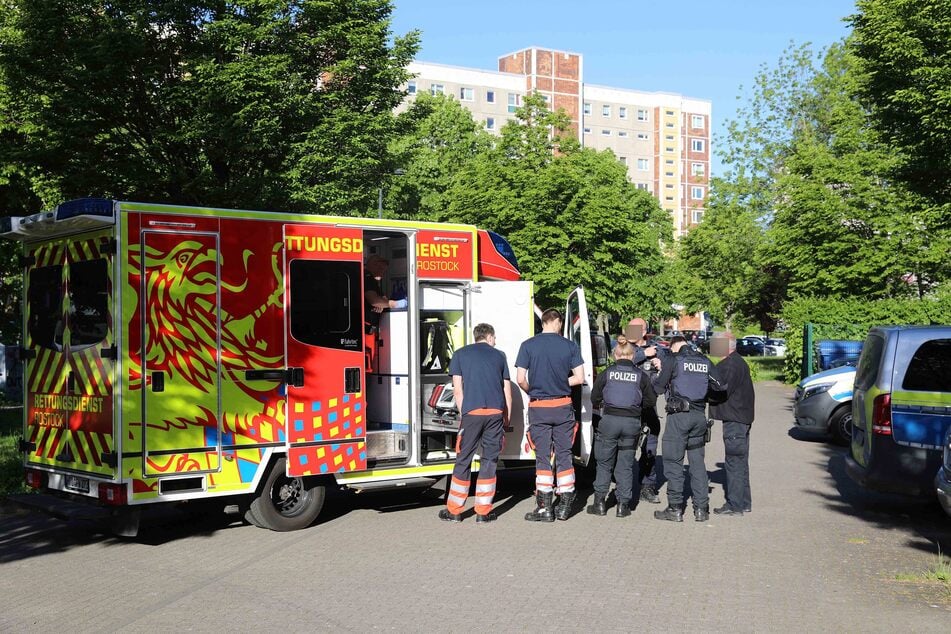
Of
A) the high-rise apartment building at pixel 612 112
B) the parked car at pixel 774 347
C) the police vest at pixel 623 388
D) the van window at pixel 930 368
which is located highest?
the high-rise apartment building at pixel 612 112

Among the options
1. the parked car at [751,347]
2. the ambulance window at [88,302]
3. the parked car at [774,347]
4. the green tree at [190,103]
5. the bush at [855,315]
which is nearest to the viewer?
the ambulance window at [88,302]

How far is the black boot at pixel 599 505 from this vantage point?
33.3ft

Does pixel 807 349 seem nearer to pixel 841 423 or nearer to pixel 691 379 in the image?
pixel 841 423

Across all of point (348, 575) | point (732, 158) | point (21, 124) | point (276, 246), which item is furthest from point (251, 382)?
point (732, 158)

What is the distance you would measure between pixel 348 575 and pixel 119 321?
280 centimetres

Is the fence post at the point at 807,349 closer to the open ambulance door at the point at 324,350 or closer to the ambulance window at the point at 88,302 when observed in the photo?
the open ambulance door at the point at 324,350

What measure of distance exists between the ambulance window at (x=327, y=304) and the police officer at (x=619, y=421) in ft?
7.99

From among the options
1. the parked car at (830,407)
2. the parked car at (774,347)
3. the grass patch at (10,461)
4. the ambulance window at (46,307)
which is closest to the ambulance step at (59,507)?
the grass patch at (10,461)

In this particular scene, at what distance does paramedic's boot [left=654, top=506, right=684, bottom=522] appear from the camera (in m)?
9.83

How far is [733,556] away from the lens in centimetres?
827

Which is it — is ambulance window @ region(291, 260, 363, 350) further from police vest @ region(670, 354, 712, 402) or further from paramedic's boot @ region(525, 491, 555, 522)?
police vest @ region(670, 354, 712, 402)

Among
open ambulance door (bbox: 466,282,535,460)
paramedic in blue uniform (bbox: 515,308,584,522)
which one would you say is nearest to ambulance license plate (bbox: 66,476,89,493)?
paramedic in blue uniform (bbox: 515,308,584,522)

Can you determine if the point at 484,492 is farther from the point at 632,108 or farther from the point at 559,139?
the point at 632,108

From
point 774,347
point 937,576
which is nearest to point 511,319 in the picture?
point 937,576
